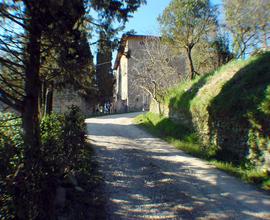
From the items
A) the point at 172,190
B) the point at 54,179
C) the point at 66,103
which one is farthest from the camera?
the point at 66,103

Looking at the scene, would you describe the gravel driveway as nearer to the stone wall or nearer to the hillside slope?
the hillside slope

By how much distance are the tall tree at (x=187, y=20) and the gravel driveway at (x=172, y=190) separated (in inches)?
301

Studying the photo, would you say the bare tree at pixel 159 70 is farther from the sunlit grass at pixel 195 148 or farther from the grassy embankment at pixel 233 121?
the grassy embankment at pixel 233 121

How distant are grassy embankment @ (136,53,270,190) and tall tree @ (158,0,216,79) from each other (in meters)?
3.51

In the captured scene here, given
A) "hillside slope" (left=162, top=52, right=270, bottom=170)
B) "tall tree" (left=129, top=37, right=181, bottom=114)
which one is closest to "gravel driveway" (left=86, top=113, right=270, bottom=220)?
Result: "hillside slope" (left=162, top=52, right=270, bottom=170)

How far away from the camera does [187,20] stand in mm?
13906

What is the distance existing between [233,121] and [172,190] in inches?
117

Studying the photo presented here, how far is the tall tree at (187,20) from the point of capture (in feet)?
45.4

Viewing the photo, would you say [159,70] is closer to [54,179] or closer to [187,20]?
[187,20]

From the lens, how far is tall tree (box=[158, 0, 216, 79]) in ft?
45.4

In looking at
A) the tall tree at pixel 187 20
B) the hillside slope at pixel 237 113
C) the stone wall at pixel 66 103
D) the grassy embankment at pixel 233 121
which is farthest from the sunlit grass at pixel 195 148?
the stone wall at pixel 66 103

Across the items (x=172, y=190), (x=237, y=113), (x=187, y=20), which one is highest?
(x=187, y=20)

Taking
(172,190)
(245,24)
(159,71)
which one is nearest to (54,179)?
(172,190)

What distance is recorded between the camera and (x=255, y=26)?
18.0 meters
